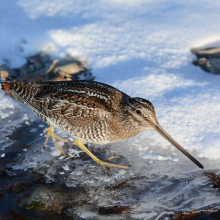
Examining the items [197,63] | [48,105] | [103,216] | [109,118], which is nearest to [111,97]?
[109,118]

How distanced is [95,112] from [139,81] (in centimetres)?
206

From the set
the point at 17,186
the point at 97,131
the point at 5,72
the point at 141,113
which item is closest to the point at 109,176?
the point at 97,131

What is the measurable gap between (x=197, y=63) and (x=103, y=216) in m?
4.21

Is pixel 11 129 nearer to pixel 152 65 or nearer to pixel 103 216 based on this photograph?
pixel 103 216

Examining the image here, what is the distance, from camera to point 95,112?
13.9 feet

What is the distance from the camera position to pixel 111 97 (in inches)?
175

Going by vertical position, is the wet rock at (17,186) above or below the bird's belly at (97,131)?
below

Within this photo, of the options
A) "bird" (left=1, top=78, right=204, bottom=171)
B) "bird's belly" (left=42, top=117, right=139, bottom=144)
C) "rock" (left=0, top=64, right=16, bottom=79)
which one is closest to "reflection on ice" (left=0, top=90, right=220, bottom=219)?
"bird" (left=1, top=78, right=204, bottom=171)

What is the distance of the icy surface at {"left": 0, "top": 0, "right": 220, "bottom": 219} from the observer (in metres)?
4.14

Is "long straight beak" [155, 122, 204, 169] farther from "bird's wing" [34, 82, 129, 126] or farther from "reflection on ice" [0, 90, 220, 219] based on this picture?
"bird's wing" [34, 82, 129, 126]

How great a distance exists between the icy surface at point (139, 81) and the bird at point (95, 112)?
41cm

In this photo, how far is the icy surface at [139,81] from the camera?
4.14 meters

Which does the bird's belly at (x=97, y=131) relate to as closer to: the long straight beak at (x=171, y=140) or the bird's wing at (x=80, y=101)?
the bird's wing at (x=80, y=101)

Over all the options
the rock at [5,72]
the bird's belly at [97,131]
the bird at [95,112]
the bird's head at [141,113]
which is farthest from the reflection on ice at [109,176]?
the rock at [5,72]
